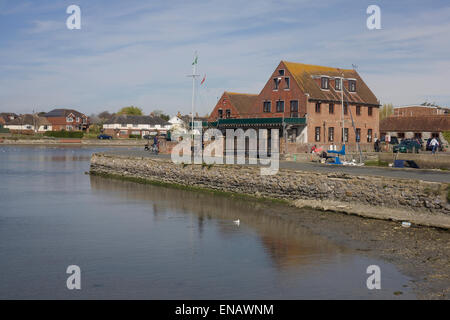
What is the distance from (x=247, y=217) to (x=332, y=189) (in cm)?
485

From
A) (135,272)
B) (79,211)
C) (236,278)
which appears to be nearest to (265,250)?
(236,278)

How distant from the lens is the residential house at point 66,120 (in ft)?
500

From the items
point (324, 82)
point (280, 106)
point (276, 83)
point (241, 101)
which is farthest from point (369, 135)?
point (241, 101)

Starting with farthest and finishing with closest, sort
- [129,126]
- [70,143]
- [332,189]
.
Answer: [129,126]
[70,143]
[332,189]

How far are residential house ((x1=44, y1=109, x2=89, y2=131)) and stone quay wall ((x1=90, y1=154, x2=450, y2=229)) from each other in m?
121

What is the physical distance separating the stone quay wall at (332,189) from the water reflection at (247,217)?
1240 mm

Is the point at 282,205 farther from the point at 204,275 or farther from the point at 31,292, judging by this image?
the point at 31,292

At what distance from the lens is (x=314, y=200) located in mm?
26516

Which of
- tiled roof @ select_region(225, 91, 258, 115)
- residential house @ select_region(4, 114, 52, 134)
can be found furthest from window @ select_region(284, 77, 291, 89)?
residential house @ select_region(4, 114, 52, 134)

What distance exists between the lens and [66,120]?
15175cm

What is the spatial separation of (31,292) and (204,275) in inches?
193

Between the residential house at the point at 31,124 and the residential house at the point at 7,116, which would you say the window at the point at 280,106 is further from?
the residential house at the point at 7,116

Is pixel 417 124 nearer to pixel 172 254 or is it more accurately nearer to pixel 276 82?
pixel 276 82
